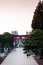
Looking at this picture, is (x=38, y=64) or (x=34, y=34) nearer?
(x=34, y=34)

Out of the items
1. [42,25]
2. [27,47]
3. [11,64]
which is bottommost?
[11,64]

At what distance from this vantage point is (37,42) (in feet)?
76.2

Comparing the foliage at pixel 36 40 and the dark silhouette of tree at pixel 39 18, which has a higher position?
the dark silhouette of tree at pixel 39 18

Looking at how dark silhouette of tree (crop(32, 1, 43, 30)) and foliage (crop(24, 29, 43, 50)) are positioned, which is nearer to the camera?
foliage (crop(24, 29, 43, 50))

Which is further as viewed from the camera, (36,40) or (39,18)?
(39,18)

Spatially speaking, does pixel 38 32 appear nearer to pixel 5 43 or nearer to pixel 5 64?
pixel 5 64

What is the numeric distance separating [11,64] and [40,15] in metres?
5.48

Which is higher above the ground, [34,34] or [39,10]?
[39,10]

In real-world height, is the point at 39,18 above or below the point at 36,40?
above

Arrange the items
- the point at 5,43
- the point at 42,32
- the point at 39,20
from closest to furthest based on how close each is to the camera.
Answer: the point at 42,32
the point at 39,20
the point at 5,43

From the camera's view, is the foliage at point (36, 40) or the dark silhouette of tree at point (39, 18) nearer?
the foliage at point (36, 40)

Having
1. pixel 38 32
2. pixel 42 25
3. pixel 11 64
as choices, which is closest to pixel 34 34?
pixel 38 32

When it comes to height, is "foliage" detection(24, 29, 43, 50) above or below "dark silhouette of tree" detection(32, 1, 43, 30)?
below

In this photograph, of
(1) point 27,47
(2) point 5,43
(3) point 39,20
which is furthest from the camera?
(2) point 5,43
